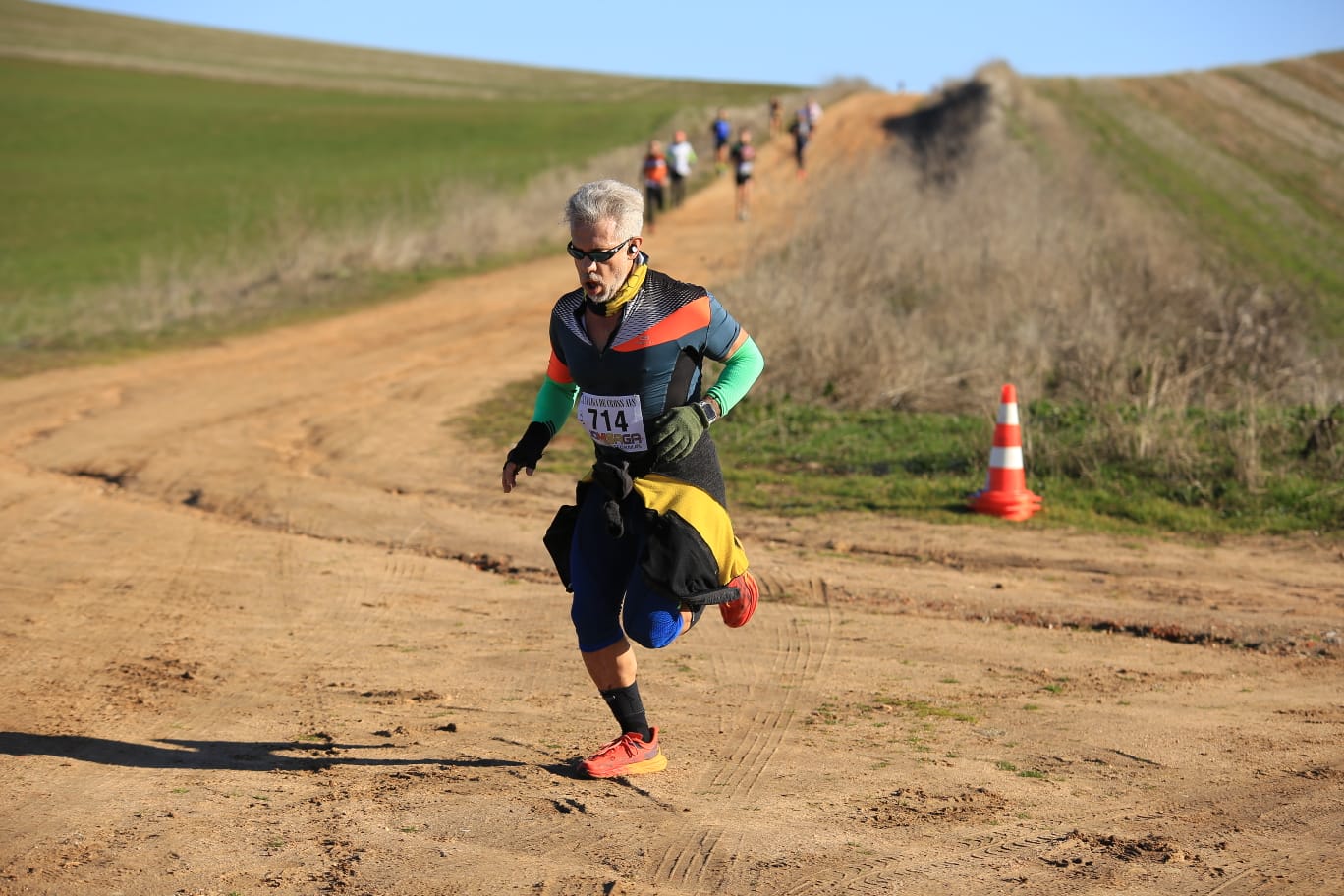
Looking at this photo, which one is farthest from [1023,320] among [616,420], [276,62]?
[276,62]

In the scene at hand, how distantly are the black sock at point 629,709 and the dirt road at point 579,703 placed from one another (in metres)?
0.21

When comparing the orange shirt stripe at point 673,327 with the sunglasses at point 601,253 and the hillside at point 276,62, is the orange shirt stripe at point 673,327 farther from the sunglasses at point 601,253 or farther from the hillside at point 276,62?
the hillside at point 276,62

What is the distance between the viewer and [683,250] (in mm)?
24016

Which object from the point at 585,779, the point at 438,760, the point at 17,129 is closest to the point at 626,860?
the point at 585,779

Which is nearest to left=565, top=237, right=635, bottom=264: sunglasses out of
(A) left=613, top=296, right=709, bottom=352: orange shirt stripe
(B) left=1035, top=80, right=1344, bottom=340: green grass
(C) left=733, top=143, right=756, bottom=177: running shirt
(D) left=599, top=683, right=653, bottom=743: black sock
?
(A) left=613, top=296, right=709, bottom=352: orange shirt stripe

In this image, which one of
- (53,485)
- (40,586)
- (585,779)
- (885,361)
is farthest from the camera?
(885,361)

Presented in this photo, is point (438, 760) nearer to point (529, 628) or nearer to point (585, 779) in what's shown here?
point (585, 779)

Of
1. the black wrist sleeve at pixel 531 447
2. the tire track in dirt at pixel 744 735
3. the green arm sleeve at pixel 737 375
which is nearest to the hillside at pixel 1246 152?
the tire track in dirt at pixel 744 735

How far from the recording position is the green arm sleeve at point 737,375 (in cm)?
457

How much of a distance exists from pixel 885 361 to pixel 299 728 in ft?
29.5

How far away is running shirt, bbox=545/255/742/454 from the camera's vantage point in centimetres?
450

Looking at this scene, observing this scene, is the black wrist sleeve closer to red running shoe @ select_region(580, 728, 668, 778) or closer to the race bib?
the race bib

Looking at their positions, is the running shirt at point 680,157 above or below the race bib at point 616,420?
above

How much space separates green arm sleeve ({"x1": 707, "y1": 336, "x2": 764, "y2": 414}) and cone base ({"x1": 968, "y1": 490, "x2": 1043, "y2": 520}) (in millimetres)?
5387
